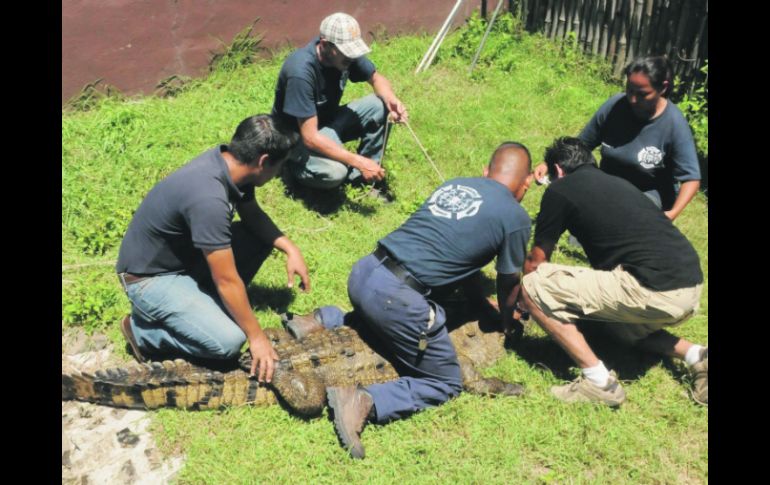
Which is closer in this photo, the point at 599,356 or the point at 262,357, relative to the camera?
the point at 262,357

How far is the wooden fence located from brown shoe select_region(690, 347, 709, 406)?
14.2 feet

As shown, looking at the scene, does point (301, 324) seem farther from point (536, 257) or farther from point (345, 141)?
point (345, 141)

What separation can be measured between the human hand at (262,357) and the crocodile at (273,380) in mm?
62

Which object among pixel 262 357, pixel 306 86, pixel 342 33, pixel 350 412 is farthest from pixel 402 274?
pixel 342 33

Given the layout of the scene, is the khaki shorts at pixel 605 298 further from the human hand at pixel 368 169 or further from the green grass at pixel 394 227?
the human hand at pixel 368 169

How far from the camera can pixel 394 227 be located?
602 cm

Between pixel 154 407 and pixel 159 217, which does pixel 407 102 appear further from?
pixel 154 407

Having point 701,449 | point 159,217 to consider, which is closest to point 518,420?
point 701,449

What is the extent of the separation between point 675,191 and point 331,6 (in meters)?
4.84

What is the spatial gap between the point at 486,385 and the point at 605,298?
959 mm

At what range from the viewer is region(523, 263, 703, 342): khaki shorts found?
4.20 metres

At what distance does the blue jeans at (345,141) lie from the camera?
19.9ft
